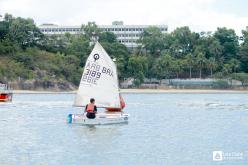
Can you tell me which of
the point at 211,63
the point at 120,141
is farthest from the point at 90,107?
the point at 211,63

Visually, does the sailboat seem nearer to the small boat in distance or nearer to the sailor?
the sailor

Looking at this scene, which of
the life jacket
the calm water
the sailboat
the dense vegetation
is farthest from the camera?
the dense vegetation

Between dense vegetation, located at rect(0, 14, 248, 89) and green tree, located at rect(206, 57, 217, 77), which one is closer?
dense vegetation, located at rect(0, 14, 248, 89)

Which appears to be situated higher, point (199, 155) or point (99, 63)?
point (99, 63)

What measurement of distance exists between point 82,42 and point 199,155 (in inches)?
5951

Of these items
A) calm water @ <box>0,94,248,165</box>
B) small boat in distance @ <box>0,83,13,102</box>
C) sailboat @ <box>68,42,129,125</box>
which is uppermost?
sailboat @ <box>68,42,129,125</box>

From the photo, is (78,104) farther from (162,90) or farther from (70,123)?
(162,90)

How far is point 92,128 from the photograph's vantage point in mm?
57000

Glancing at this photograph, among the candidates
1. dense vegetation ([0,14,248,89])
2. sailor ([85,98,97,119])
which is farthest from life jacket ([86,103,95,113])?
dense vegetation ([0,14,248,89])

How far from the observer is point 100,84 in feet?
196

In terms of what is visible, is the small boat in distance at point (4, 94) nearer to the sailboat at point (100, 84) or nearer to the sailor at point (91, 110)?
the sailboat at point (100, 84)

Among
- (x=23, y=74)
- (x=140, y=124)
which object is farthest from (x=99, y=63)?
(x=23, y=74)

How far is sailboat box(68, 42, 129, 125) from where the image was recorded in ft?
195

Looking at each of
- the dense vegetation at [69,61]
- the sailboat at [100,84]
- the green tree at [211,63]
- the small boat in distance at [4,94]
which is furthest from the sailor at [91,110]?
the green tree at [211,63]
